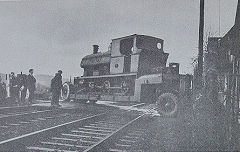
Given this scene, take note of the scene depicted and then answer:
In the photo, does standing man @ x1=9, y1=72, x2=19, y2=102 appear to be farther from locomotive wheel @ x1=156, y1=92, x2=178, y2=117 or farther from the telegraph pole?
the telegraph pole

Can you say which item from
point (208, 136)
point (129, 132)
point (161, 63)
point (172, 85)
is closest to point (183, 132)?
point (208, 136)

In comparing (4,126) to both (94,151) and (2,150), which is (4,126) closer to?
(2,150)

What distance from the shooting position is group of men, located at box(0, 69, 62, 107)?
1231 cm

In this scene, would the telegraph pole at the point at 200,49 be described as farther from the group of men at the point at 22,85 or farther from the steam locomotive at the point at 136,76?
the group of men at the point at 22,85

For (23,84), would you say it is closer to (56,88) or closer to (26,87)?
(26,87)

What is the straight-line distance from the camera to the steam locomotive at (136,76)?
9.27 meters

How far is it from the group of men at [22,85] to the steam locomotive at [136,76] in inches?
98.4

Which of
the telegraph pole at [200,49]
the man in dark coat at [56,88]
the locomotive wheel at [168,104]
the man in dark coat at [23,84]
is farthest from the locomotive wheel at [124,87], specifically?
the man in dark coat at [23,84]

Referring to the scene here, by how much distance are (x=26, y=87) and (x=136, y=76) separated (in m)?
6.23

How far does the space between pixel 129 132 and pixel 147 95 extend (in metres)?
3.90

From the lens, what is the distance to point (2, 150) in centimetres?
382

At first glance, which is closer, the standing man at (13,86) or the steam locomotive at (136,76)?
the steam locomotive at (136,76)

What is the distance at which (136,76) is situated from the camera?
1041cm

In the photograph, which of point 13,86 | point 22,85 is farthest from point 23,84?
point 13,86
